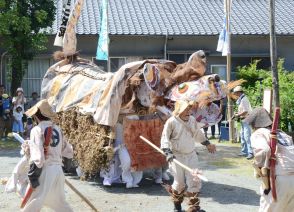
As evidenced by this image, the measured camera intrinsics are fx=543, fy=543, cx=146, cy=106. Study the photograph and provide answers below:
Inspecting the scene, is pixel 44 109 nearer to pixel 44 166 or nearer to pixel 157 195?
pixel 44 166

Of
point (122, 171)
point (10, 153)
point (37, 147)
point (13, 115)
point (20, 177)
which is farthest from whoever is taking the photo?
point (13, 115)

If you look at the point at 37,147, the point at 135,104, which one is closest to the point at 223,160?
the point at 135,104

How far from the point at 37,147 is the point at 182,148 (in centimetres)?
227

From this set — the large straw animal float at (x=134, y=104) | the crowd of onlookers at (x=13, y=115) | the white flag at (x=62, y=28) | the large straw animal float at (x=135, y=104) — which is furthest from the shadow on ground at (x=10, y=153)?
the large straw animal float at (x=135, y=104)

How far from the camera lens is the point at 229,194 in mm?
9164

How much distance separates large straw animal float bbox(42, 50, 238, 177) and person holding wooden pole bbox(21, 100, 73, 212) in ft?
8.03

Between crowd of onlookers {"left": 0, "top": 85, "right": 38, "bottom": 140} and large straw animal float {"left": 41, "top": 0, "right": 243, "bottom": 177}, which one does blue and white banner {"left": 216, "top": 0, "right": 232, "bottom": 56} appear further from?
large straw animal float {"left": 41, "top": 0, "right": 243, "bottom": 177}

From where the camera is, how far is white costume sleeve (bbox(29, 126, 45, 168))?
5996mm

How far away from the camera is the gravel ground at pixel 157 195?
8.22 m

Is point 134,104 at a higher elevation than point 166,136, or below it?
higher

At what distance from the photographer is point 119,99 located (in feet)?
30.2

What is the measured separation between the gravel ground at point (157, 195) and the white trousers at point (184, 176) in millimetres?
671

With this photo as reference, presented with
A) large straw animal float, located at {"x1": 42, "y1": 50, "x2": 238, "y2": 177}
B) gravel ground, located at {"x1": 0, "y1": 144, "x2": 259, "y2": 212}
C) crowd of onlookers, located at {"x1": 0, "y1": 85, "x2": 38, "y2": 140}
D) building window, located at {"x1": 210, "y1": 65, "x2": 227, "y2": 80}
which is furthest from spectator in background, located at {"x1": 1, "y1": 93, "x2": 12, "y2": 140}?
building window, located at {"x1": 210, "y1": 65, "x2": 227, "y2": 80}

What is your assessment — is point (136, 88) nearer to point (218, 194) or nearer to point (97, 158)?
point (97, 158)
